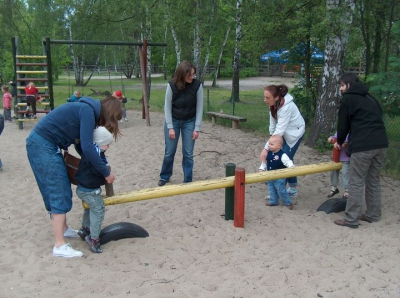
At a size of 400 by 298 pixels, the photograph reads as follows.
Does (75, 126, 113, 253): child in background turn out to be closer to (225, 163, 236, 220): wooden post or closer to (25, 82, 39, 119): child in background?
(225, 163, 236, 220): wooden post

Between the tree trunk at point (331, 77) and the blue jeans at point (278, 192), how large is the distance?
361 cm

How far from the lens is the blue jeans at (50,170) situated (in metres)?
3.32

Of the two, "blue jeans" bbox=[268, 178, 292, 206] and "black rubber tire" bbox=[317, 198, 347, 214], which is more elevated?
"blue jeans" bbox=[268, 178, 292, 206]

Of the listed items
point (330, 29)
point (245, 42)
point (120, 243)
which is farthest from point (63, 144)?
point (245, 42)

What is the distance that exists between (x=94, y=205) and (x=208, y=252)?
43.7 inches

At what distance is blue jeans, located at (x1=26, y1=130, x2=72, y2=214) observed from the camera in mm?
3322

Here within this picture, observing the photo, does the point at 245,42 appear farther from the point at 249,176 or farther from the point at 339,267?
the point at 339,267

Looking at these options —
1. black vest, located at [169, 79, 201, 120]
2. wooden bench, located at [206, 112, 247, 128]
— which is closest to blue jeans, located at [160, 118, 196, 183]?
black vest, located at [169, 79, 201, 120]

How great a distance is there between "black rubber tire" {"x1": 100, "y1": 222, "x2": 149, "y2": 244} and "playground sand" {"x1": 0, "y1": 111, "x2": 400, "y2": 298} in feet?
0.19

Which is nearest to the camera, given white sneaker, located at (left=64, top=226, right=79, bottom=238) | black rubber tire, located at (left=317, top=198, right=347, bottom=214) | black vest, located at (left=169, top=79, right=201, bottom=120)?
white sneaker, located at (left=64, top=226, right=79, bottom=238)

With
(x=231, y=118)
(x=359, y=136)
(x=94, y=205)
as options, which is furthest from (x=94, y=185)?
(x=231, y=118)

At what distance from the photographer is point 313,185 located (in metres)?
5.90

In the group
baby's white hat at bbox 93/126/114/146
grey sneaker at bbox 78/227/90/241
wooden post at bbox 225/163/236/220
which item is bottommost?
grey sneaker at bbox 78/227/90/241

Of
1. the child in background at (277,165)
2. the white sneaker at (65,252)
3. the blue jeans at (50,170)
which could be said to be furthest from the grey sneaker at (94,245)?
the child in background at (277,165)
